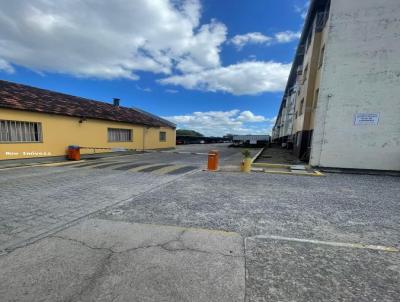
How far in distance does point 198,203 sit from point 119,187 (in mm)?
2917

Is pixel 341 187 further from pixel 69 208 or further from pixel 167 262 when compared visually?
pixel 69 208

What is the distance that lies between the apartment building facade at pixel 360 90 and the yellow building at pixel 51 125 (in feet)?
49.6

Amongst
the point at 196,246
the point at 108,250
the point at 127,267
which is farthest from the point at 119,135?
the point at 127,267

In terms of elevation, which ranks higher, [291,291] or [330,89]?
[330,89]

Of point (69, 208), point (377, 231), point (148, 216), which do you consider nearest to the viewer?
point (377, 231)

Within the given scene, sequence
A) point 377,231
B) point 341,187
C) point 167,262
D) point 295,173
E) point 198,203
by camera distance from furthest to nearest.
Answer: point 295,173
point 341,187
point 198,203
point 377,231
point 167,262

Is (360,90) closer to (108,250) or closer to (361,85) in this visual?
(361,85)

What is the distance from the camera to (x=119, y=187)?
6.45 meters

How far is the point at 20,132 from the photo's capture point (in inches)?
435

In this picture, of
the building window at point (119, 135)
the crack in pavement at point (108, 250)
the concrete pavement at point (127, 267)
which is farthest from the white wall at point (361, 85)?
the building window at point (119, 135)

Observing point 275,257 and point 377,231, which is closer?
point 275,257

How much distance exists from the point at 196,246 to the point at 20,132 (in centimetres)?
1295

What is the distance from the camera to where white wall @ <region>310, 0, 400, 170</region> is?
362 inches

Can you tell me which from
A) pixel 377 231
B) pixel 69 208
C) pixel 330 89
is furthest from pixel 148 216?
pixel 330 89
